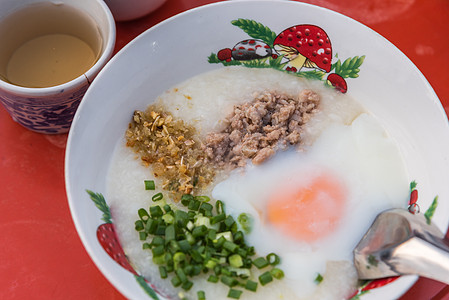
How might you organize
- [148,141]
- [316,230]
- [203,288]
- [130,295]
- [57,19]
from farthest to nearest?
[57,19]
[148,141]
[316,230]
[203,288]
[130,295]

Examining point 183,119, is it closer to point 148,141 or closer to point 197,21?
point 148,141

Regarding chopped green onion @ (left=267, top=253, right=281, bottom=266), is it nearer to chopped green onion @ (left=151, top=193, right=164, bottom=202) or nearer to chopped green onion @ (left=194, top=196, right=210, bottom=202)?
chopped green onion @ (left=194, top=196, right=210, bottom=202)

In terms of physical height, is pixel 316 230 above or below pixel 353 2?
below

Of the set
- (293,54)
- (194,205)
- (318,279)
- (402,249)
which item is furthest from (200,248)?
(293,54)

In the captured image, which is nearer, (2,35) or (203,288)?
(203,288)

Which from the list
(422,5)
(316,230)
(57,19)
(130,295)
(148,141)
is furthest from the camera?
(422,5)

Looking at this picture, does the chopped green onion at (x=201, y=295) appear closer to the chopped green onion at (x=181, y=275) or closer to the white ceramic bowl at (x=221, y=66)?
the chopped green onion at (x=181, y=275)

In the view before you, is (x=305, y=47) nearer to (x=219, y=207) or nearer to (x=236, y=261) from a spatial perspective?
(x=219, y=207)

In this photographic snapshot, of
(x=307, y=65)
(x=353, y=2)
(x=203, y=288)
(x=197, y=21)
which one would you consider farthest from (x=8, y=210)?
(x=353, y=2)
